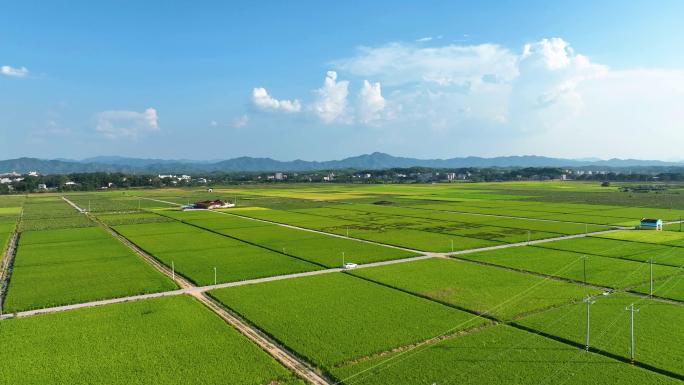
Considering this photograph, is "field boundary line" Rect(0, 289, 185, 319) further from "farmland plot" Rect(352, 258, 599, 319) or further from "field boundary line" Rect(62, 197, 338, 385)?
"farmland plot" Rect(352, 258, 599, 319)

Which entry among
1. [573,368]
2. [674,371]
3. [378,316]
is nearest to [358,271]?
[378,316]

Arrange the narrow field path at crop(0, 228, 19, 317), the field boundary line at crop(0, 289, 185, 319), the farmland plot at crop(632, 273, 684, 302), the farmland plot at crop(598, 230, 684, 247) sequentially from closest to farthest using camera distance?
the field boundary line at crop(0, 289, 185, 319) → the farmland plot at crop(632, 273, 684, 302) → the narrow field path at crop(0, 228, 19, 317) → the farmland plot at crop(598, 230, 684, 247)

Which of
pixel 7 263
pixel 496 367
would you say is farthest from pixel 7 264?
pixel 496 367

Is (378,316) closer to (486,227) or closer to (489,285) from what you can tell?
(489,285)

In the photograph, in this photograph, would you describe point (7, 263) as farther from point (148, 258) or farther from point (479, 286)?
point (479, 286)

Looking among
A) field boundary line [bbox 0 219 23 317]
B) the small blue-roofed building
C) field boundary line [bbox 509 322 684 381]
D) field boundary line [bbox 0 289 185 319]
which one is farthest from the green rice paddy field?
the small blue-roofed building
